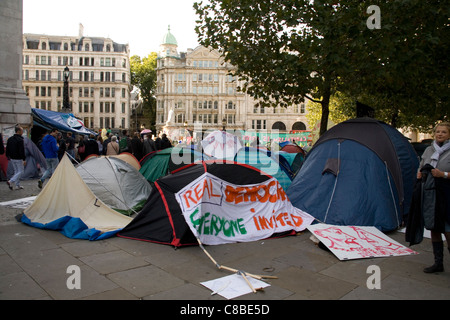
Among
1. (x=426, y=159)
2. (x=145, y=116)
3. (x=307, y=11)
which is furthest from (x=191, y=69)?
(x=426, y=159)

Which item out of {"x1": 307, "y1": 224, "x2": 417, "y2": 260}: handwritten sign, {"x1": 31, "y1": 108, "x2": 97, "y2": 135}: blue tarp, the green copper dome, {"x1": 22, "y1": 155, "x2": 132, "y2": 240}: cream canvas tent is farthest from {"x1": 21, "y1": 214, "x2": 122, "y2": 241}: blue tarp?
the green copper dome

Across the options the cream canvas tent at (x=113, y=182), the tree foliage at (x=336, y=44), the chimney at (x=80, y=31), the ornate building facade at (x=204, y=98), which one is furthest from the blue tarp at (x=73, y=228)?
the chimney at (x=80, y=31)

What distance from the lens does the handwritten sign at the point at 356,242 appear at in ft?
18.5

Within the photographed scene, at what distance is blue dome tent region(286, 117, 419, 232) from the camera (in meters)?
7.18

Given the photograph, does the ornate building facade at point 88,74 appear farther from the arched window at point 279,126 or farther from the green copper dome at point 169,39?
the arched window at point 279,126

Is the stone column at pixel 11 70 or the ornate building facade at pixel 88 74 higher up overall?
the ornate building facade at pixel 88 74

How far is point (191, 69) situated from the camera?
8006 centimetres

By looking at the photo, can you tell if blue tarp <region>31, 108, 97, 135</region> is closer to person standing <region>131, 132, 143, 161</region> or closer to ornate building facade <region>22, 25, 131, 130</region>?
person standing <region>131, 132, 143, 161</region>

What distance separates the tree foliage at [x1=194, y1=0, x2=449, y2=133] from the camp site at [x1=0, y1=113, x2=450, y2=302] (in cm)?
203

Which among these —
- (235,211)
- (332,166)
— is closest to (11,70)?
(235,211)

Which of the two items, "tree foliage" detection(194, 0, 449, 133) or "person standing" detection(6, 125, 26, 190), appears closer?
Answer: "tree foliage" detection(194, 0, 449, 133)

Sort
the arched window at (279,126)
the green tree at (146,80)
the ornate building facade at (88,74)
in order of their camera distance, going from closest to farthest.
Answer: the arched window at (279,126) → the ornate building facade at (88,74) → the green tree at (146,80)

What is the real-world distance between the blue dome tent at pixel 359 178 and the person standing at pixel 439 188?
2.15 m
